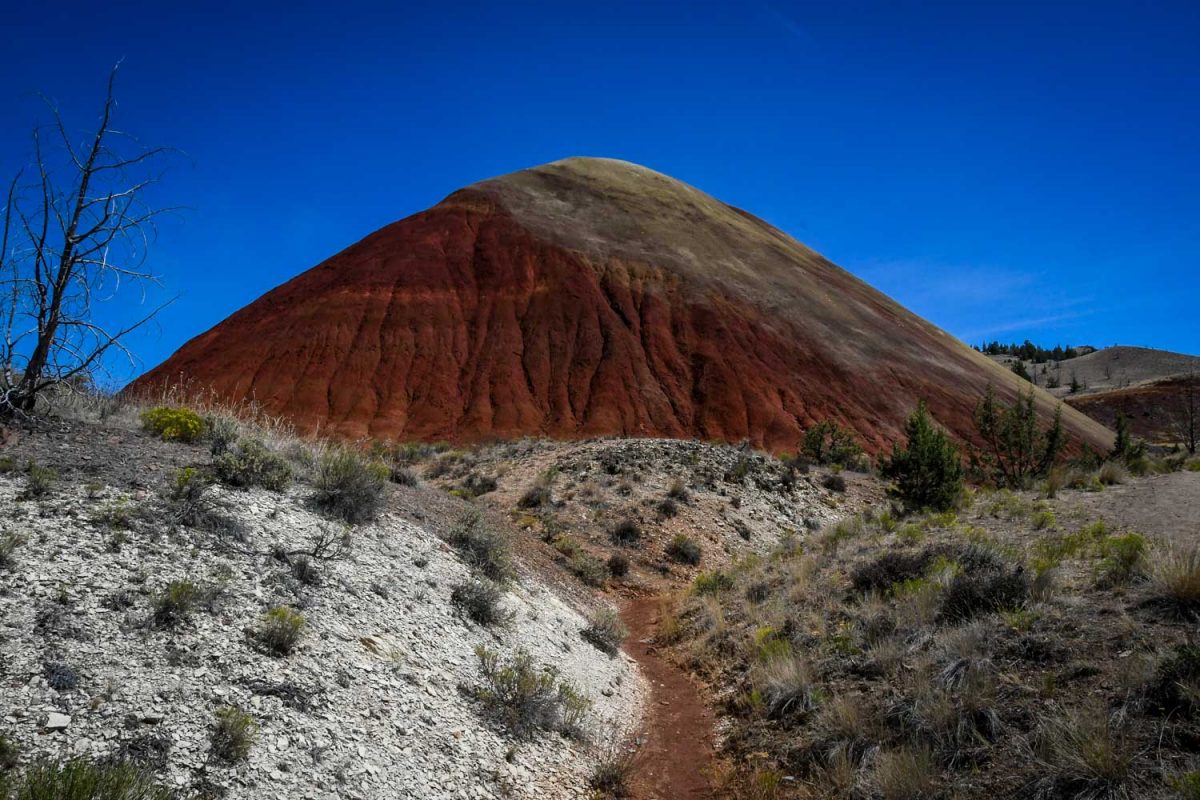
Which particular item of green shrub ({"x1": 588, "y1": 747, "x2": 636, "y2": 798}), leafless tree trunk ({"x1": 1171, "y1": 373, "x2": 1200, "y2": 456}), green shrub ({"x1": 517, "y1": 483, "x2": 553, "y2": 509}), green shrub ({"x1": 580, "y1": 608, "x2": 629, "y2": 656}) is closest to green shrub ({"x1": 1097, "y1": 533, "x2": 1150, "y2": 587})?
green shrub ({"x1": 588, "y1": 747, "x2": 636, "y2": 798})

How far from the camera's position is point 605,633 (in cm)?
995

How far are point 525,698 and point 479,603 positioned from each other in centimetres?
177

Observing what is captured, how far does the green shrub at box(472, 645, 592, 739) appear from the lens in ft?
20.7

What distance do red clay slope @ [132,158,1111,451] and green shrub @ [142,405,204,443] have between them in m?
32.5

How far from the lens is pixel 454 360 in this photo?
1900 inches

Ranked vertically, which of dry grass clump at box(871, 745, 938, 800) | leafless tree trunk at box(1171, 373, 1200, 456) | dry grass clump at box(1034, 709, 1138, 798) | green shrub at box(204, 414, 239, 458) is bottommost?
dry grass clump at box(871, 745, 938, 800)

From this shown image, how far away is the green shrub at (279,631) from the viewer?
539 centimetres

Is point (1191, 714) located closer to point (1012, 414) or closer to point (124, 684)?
point (124, 684)

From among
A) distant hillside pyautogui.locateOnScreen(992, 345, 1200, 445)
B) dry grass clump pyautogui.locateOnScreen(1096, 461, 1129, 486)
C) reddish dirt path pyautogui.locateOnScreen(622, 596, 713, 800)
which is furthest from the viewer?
distant hillside pyautogui.locateOnScreen(992, 345, 1200, 445)

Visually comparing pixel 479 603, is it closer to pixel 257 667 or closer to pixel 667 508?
pixel 257 667

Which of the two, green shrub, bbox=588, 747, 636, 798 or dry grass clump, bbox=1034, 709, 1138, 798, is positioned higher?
dry grass clump, bbox=1034, 709, 1138, 798

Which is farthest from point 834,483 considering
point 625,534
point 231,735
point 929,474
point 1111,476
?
point 231,735

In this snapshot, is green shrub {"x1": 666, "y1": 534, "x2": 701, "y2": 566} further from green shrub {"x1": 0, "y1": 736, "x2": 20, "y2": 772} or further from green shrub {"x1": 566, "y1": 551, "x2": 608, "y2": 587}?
green shrub {"x1": 0, "y1": 736, "x2": 20, "y2": 772}

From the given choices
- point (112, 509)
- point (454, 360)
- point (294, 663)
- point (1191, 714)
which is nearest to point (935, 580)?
point (1191, 714)
